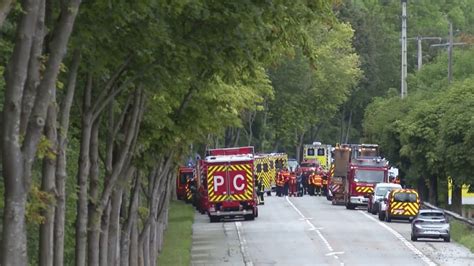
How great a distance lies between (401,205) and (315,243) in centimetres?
1130

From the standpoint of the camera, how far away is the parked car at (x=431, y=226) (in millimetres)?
45719

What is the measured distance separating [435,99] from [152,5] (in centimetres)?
5011

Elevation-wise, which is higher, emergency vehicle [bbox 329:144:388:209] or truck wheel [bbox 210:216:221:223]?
emergency vehicle [bbox 329:144:388:209]

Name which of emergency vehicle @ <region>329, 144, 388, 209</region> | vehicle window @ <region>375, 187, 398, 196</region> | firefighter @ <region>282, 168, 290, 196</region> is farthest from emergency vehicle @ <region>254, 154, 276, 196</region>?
vehicle window @ <region>375, 187, 398, 196</region>

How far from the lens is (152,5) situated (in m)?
16.1

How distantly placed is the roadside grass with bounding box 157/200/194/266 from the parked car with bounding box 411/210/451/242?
814 cm

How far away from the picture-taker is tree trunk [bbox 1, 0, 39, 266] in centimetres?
1114

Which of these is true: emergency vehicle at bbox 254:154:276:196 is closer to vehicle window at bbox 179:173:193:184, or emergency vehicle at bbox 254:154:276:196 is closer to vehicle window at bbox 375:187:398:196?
vehicle window at bbox 179:173:193:184

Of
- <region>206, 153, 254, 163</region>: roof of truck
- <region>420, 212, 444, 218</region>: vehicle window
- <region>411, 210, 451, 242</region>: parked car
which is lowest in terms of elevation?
<region>411, 210, 451, 242</region>: parked car

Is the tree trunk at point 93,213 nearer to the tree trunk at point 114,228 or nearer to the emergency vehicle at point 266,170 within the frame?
the tree trunk at point 114,228

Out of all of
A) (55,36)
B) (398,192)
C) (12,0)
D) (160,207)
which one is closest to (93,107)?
(55,36)

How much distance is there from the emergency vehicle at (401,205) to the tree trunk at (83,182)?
1453 inches

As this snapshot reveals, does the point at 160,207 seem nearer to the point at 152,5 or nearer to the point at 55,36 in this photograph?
the point at 152,5

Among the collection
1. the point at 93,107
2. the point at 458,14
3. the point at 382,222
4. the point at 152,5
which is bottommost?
the point at 382,222
